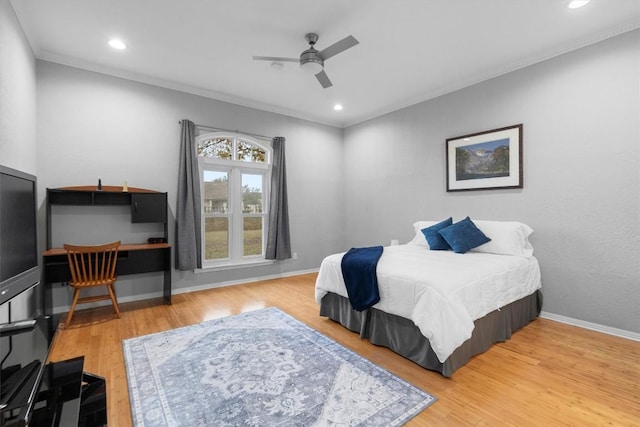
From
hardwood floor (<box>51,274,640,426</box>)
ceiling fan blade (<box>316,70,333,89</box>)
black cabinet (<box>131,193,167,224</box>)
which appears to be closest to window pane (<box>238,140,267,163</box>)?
black cabinet (<box>131,193,167,224</box>)

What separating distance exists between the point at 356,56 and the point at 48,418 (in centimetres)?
379

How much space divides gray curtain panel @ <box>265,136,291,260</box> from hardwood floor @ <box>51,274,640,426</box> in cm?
154

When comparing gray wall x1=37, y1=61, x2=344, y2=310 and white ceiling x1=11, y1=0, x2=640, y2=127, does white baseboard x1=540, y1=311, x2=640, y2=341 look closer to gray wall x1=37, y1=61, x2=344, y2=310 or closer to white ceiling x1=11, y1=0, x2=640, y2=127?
white ceiling x1=11, y1=0, x2=640, y2=127

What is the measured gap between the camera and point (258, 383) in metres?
2.11

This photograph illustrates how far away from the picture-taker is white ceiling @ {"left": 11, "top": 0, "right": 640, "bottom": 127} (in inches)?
104

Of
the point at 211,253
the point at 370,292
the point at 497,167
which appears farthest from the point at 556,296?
the point at 211,253

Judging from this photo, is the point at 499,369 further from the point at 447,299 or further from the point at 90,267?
the point at 90,267

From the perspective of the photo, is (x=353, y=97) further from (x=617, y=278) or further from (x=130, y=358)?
(x=130, y=358)

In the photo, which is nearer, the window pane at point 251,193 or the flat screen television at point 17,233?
the flat screen television at point 17,233

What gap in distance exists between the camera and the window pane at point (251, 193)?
16.5ft

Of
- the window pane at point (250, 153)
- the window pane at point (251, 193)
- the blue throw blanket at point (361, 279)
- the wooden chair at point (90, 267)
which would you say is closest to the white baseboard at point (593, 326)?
the blue throw blanket at point (361, 279)

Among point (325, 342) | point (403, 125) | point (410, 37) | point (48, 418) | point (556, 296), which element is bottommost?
point (325, 342)

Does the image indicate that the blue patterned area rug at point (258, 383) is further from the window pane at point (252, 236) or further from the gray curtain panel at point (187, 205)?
the window pane at point (252, 236)

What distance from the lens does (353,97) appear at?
4723 mm
